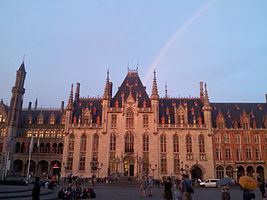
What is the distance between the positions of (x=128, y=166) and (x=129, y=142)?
5.22 meters

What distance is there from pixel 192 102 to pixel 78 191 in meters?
46.9

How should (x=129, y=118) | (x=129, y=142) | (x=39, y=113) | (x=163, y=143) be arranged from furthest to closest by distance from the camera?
1. (x=39, y=113)
2. (x=129, y=118)
3. (x=129, y=142)
4. (x=163, y=143)

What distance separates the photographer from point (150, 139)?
176 feet

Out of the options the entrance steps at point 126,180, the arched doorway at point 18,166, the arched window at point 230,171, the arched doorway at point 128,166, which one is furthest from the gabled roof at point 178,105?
the arched doorway at point 18,166

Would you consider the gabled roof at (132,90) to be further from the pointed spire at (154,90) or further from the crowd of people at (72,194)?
the crowd of people at (72,194)

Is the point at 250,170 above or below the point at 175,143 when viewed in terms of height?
below

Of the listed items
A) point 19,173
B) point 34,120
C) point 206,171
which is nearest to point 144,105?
→ point 206,171

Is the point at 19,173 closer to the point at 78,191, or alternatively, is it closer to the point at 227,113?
the point at 78,191

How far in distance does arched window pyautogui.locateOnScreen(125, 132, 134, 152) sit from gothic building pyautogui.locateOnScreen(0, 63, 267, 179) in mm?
223

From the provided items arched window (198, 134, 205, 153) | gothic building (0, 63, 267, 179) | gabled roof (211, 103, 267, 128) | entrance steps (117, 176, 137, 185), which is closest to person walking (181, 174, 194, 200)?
entrance steps (117, 176, 137, 185)

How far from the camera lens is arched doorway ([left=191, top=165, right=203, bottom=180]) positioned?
52678 mm

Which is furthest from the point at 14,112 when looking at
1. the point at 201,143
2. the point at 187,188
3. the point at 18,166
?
the point at 187,188

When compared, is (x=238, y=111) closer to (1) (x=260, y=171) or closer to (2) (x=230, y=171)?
(1) (x=260, y=171)

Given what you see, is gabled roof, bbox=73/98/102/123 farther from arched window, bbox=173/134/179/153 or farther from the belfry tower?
arched window, bbox=173/134/179/153
